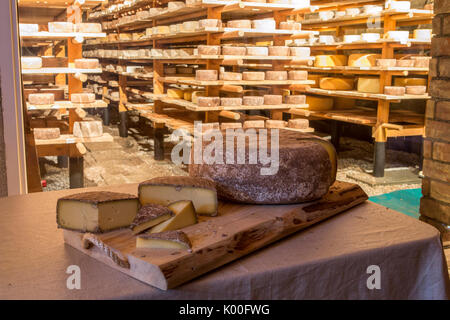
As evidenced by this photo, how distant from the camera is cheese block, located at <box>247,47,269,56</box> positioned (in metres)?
3.41

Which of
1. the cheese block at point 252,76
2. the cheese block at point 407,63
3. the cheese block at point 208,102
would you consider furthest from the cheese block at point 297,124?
the cheese block at point 407,63

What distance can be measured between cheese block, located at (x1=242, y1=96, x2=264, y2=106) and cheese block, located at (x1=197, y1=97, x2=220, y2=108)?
0.20 metres

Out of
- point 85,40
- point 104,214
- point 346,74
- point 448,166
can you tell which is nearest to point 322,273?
point 104,214

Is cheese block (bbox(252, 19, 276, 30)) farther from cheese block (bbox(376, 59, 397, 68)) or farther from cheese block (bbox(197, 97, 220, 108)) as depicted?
cheese block (bbox(376, 59, 397, 68))

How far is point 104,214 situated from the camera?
79cm

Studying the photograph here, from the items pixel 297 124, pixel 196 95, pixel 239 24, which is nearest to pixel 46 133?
pixel 196 95

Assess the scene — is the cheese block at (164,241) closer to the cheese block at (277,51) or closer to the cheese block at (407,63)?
the cheese block at (277,51)

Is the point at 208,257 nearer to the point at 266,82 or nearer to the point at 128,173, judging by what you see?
the point at 128,173

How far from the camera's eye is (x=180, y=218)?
0.80m

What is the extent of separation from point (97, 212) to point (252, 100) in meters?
2.76

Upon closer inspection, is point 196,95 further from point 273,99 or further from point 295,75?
point 295,75

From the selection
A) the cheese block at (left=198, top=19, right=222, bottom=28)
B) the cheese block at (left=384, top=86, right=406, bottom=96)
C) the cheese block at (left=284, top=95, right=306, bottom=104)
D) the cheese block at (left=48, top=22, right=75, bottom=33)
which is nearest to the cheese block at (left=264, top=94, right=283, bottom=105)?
the cheese block at (left=284, top=95, right=306, bottom=104)

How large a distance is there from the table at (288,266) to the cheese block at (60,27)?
190 centimetres

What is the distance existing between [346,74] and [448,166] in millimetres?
2983
